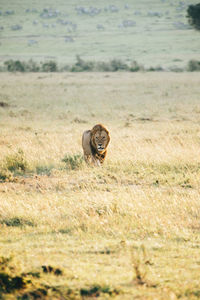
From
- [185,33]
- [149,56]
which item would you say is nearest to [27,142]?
[149,56]

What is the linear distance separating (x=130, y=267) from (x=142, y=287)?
60 cm

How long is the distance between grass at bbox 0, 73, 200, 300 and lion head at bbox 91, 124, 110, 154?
0.49 metres

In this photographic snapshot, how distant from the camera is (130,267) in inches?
209

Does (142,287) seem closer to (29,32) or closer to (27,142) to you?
(27,142)

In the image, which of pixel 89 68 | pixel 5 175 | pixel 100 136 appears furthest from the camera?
pixel 89 68

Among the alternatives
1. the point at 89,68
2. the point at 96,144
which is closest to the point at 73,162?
the point at 96,144

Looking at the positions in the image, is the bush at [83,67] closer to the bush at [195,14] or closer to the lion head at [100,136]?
the bush at [195,14]

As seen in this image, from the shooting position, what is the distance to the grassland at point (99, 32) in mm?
81188

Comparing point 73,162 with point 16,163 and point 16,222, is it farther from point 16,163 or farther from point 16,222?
point 16,222

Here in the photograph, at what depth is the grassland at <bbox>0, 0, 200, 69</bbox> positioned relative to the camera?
8119 centimetres

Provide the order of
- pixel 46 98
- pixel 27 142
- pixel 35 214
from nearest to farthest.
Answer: pixel 35 214 < pixel 27 142 < pixel 46 98

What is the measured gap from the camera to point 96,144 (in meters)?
11.3

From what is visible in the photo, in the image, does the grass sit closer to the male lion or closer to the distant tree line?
the male lion

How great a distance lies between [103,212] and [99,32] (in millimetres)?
111033
